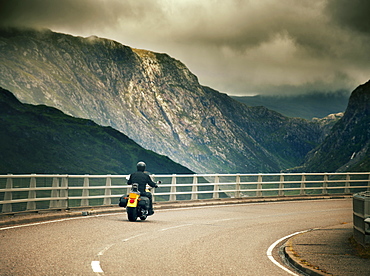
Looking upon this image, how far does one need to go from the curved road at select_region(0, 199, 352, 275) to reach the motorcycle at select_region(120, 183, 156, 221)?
14.8 inches

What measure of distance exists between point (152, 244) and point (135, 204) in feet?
A: 18.2

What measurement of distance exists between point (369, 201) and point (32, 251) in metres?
7.40

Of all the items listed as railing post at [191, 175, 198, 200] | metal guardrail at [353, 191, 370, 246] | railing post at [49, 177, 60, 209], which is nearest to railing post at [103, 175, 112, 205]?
railing post at [49, 177, 60, 209]

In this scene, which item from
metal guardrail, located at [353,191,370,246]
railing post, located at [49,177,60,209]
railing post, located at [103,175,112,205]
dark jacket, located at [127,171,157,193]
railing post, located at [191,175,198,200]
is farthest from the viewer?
railing post, located at [191,175,198,200]

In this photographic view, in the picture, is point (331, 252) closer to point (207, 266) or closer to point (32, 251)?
point (207, 266)

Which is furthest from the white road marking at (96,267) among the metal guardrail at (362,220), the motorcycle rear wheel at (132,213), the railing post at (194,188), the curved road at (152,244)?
the railing post at (194,188)

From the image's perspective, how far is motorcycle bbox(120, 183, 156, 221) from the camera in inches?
719

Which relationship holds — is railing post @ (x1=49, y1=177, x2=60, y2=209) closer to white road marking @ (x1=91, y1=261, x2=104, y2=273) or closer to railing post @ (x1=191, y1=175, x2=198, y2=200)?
railing post @ (x1=191, y1=175, x2=198, y2=200)

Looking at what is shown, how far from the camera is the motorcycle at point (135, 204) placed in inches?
719

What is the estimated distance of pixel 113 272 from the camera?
891 cm

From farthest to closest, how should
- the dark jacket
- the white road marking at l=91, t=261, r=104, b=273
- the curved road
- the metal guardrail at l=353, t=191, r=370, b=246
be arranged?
the dark jacket, the metal guardrail at l=353, t=191, r=370, b=246, the curved road, the white road marking at l=91, t=261, r=104, b=273

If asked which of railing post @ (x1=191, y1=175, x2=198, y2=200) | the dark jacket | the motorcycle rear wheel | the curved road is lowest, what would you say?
the curved road

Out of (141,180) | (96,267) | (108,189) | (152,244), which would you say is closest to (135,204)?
(141,180)

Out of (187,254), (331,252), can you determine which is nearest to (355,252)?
(331,252)
